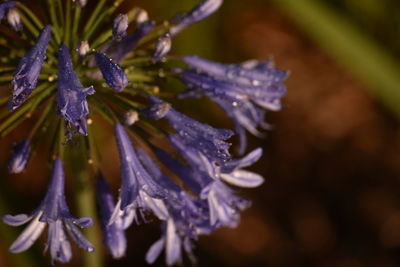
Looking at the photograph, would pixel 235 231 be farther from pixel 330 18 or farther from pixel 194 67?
pixel 194 67

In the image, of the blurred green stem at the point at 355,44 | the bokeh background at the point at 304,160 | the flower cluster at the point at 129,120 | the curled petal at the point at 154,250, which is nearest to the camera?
the flower cluster at the point at 129,120

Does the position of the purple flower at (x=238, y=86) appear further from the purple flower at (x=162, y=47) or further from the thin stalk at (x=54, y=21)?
the thin stalk at (x=54, y=21)

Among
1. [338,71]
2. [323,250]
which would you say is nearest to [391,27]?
[338,71]

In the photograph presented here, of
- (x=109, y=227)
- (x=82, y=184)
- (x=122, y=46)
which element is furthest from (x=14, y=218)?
(x=122, y=46)

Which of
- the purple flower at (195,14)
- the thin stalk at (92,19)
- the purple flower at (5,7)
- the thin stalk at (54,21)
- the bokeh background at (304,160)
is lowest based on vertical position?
the bokeh background at (304,160)

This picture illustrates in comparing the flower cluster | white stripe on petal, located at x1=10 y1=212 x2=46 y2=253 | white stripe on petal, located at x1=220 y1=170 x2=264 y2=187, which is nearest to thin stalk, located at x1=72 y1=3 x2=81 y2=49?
the flower cluster

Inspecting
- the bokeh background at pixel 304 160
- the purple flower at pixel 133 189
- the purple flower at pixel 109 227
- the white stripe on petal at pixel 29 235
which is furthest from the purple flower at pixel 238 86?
the bokeh background at pixel 304 160

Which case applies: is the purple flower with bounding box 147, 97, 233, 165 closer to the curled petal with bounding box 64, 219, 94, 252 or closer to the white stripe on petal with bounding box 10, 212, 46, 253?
the curled petal with bounding box 64, 219, 94, 252

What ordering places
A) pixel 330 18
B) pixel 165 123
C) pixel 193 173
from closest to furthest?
1. pixel 193 173
2. pixel 330 18
3. pixel 165 123
